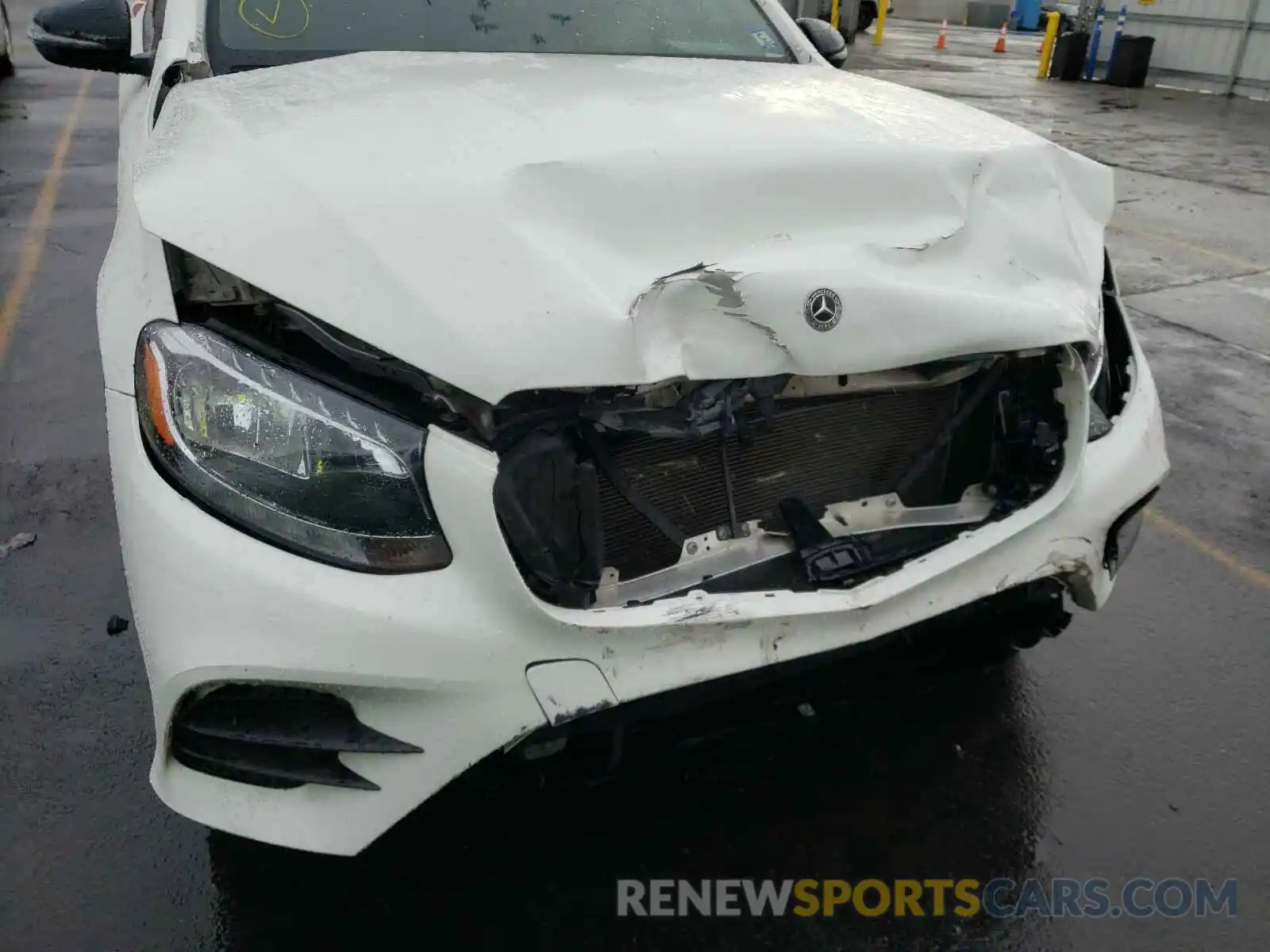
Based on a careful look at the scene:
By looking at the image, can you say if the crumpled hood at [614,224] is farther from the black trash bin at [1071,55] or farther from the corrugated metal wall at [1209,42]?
the black trash bin at [1071,55]

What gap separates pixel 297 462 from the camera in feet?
5.35

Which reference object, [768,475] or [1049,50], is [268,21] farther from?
[1049,50]

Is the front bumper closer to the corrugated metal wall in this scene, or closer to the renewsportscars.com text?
the renewsportscars.com text

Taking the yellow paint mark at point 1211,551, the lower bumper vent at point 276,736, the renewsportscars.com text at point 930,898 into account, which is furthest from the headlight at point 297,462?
the yellow paint mark at point 1211,551

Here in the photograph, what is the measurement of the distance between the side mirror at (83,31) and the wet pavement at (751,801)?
145cm

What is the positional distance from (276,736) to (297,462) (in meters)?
0.44

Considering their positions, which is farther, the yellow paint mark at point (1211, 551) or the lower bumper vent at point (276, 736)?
the yellow paint mark at point (1211, 551)

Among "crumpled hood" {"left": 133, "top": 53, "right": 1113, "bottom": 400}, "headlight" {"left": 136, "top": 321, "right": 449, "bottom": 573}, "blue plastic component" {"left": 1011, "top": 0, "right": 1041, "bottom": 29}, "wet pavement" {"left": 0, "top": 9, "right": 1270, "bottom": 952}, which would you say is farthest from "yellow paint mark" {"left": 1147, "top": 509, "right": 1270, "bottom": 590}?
"blue plastic component" {"left": 1011, "top": 0, "right": 1041, "bottom": 29}

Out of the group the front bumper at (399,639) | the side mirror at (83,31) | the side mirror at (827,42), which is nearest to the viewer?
the front bumper at (399,639)

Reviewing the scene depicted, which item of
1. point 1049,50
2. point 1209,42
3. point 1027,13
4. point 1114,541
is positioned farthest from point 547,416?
point 1027,13

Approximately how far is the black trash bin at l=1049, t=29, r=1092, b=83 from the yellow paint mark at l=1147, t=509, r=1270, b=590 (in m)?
17.6

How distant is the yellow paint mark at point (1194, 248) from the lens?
23.5 feet

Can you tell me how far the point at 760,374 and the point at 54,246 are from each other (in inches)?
250

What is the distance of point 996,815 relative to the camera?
232 cm
